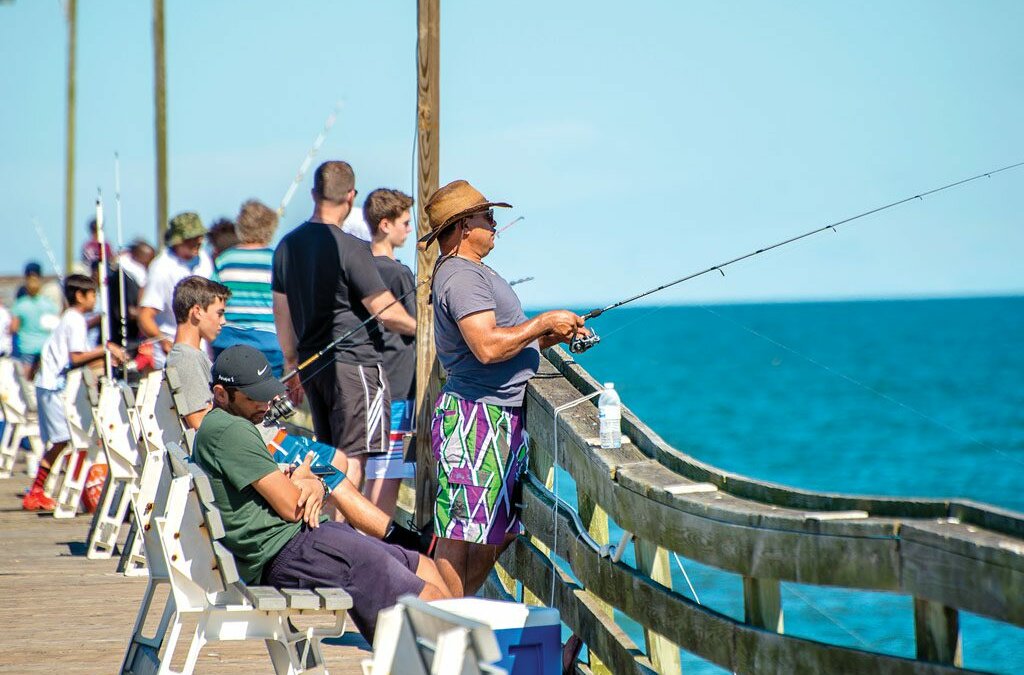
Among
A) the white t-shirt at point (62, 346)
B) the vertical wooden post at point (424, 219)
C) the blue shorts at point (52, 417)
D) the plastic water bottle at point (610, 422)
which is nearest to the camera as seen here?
the plastic water bottle at point (610, 422)

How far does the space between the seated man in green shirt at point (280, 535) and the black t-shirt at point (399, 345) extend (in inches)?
71.7

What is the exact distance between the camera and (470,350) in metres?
4.32

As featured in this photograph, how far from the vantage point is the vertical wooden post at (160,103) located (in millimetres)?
15539

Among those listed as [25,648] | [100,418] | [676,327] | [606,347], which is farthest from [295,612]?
[676,327]

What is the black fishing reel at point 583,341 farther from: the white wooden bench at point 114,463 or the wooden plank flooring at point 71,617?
the white wooden bench at point 114,463

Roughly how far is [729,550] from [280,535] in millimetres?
1652

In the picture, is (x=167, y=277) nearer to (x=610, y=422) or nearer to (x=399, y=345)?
(x=399, y=345)

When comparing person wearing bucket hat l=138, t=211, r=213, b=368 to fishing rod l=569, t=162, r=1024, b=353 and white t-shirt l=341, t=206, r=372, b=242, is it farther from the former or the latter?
fishing rod l=569, t=162, r=1024, b=353

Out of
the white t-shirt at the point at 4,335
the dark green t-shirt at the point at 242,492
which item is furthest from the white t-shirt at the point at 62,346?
the white t-shirt at the point at 4,335

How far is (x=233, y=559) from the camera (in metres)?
3.95

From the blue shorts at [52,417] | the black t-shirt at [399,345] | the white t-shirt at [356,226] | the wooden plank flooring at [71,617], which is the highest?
the white t-shirt at [356,226]

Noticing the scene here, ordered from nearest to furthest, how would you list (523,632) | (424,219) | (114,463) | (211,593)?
(523,632) < (211,593) < (424,219) < (114,463)

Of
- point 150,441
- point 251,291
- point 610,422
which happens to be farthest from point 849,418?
point 610,422

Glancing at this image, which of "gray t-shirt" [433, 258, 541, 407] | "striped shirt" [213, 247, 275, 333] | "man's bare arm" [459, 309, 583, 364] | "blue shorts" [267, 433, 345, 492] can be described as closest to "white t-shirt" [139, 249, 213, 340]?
"striped shirt" [213, 247, 275, 333]
